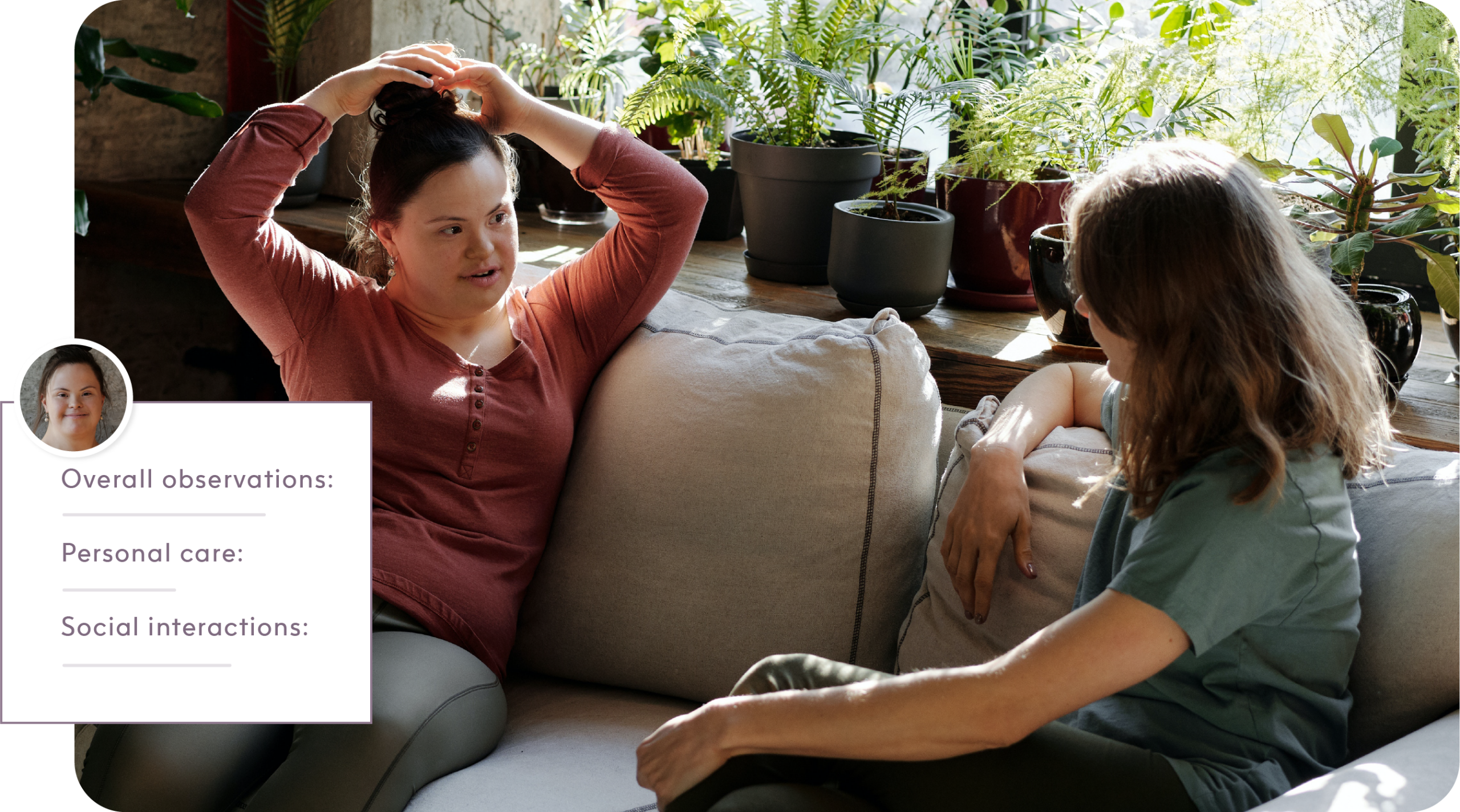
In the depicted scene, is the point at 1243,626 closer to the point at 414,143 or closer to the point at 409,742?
the point at 409,742

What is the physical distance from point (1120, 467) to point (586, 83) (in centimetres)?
154

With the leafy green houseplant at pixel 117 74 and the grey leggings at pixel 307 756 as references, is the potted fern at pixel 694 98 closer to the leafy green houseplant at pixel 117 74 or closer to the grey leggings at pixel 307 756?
the leafy green houseplant at pixel 117 74

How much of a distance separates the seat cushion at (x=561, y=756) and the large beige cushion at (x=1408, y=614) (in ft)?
2.37

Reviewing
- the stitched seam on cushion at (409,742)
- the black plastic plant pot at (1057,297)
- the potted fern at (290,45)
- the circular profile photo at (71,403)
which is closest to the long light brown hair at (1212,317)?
the black plastic plant pot at (1057,297)

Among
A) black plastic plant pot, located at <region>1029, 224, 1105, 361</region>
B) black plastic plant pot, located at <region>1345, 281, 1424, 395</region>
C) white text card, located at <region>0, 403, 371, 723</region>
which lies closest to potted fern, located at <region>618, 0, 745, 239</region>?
black plastic plant pot, located at <region>1029, 224, 1105, 361</region>

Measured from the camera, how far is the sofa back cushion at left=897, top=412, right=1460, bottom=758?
1018 millimetres

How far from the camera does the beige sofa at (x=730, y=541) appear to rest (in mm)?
1227

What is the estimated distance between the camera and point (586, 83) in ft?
7.23

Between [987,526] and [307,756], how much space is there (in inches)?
29.7

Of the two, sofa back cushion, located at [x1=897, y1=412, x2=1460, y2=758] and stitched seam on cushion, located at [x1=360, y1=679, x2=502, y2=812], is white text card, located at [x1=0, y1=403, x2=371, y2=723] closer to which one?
stitched seam on cushion, located at [x1=360, y1=679, x2=502, y2=812]

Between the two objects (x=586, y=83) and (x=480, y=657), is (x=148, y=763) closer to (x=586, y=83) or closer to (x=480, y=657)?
(x=480, y=657)

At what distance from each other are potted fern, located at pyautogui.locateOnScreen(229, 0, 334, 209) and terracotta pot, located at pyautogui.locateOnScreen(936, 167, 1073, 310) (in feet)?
4.20

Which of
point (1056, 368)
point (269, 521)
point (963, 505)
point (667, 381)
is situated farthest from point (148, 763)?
point (1056, 368)

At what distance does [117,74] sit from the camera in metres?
1.93
